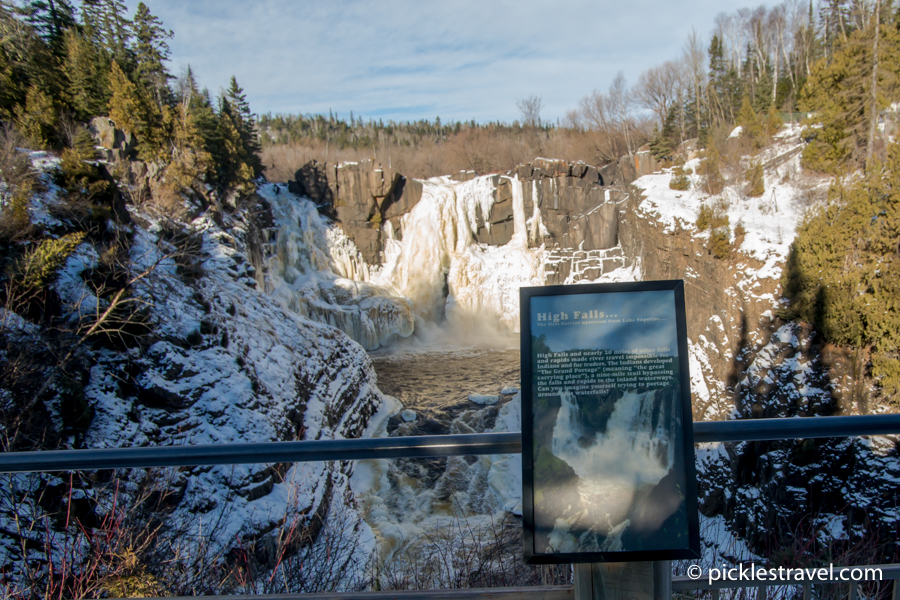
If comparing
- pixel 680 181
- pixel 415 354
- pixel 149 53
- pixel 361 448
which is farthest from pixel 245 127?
pixel 361 448

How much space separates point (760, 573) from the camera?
153 cm

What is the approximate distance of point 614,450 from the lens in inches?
53.6

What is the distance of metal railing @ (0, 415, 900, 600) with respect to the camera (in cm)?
145

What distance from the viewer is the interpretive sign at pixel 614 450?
135cm

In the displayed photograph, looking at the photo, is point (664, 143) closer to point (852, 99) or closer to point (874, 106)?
point (852, 99)

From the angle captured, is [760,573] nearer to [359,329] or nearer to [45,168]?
[45,168]

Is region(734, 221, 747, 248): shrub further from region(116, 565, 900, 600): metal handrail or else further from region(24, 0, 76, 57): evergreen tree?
region(24, 0, 76, 57): evergreen tree

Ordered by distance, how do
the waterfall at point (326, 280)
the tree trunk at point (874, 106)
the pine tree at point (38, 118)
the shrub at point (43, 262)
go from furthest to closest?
the waterfall at point (326, 280)
the tree trunk at point (874, 106)
the pine tree at point (38, 118)
the shrub at point (43, 262)

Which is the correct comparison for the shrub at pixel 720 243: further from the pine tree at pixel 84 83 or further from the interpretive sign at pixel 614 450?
the pine tree at pixel 84 83

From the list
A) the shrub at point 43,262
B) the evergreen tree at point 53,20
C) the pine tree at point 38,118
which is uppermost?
the evergreen tree at point 53,20

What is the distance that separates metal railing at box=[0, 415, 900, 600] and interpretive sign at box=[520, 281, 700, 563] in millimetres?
134

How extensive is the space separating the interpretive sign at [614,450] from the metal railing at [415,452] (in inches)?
5.3

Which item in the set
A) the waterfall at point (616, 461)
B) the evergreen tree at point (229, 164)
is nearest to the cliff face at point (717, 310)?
the waterfall at point (616, 461)

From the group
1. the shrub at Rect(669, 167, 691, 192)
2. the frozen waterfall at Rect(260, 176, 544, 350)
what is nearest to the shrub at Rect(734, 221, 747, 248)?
the shrub at Rect(669, 167, 691, 192)
